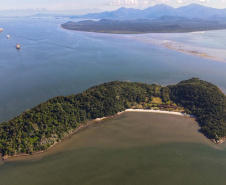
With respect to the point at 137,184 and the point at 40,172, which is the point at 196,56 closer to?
the point at 137,184

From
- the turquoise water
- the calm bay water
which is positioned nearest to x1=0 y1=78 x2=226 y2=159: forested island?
the calm bay water

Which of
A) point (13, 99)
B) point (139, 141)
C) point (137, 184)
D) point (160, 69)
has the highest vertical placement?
point (160, 69)

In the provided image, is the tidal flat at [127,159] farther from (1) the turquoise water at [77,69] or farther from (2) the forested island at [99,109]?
(1) the turquoise water at [77,69]

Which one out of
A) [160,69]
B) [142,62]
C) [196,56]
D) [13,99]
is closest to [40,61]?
[13,99]

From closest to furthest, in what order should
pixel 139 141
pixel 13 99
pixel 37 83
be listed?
pixel 139 141
pixel 13 99
pixel 37 83

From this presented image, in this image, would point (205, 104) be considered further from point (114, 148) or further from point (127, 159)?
point (114, 148)

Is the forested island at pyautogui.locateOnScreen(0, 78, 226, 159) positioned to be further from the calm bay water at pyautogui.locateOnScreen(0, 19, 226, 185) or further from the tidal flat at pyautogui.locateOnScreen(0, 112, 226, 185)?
the calm bay water at pyautogui.locateOnScreen(0, 19, 226, 185)
